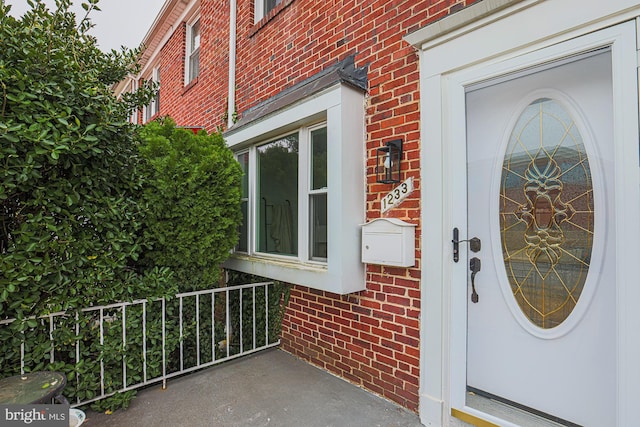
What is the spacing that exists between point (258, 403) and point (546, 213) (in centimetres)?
252

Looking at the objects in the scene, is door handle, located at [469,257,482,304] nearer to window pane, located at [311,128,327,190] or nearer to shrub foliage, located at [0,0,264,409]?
window pane, located at [311,128,327,190]

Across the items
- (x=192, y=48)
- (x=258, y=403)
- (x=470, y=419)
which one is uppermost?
(x=192, y=48)

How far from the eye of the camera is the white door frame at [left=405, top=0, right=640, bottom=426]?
167 centimetres

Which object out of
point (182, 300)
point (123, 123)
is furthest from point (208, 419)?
point (123, 123)

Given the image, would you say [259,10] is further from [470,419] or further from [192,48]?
[470,419]

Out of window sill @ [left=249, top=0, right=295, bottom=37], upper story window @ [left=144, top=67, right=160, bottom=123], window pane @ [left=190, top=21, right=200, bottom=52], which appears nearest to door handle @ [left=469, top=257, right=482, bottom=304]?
window sill @ [left=249, top=0, right=295, bottom=37]

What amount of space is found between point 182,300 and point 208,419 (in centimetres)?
110

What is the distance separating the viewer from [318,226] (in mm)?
3258

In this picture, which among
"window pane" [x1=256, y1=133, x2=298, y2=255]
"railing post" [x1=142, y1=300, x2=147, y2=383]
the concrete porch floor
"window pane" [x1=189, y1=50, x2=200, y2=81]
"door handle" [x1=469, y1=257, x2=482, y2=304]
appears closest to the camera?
"door handle" [x1=469, y1=257, x2=482, y2=304]

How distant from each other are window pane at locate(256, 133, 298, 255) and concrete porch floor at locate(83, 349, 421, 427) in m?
1.26

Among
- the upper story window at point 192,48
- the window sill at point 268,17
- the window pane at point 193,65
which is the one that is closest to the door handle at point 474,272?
the window sill at point 268,17

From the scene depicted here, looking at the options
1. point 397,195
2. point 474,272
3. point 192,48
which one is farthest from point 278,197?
point 192,48

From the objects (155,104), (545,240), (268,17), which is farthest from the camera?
(155,104)

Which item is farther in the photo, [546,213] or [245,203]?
[245,203]
